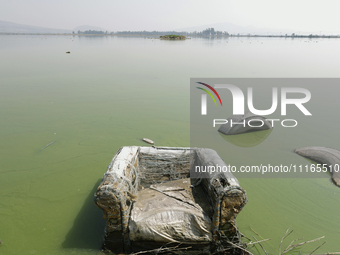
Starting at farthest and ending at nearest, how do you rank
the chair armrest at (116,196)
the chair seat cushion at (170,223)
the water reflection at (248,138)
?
1. the water reflection at (248,138)
2. the chair seat cushion at (170,223)
3. the chair armrest at (116,196)

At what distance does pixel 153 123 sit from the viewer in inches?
224

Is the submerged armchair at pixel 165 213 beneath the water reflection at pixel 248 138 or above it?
above

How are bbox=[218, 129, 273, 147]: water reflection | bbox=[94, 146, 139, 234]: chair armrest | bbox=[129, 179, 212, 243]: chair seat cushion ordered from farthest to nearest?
bbox=[218, 129, 273, 147]: water reflection
bbox=[129, 179, 212, 243]: chair seat cushion
bbox=[94, 146, 139, 234]: chair armrest

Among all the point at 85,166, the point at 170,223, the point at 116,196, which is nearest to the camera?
the point at 116,196

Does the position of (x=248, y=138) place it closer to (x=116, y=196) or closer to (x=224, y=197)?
(x=224, y=197)

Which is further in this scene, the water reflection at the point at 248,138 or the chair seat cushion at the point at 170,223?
the water reflection at the point at 248,138

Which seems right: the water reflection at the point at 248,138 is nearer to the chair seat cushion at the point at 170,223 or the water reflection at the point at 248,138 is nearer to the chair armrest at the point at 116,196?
the chair seat cushion at the point at 170,223

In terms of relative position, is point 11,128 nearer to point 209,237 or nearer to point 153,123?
point 153,123

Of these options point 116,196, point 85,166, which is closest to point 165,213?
point 116,196

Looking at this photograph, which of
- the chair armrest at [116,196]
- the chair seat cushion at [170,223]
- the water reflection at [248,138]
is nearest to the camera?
the chair armrest at [116,196]

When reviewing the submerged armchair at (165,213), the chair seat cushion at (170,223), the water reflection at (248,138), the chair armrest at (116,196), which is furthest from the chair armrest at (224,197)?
the water reflection at (248,138)

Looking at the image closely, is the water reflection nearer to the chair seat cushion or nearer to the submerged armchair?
the submerged armchair

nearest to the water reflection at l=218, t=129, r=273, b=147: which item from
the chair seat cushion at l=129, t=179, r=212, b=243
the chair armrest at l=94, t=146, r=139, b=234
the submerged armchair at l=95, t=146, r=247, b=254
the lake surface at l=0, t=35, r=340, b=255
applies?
the lake surface at l=0, t=35, r=340, b=255

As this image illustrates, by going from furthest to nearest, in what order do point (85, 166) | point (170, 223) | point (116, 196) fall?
point (85, 166) → point (170, 223) → point (116, 196)
